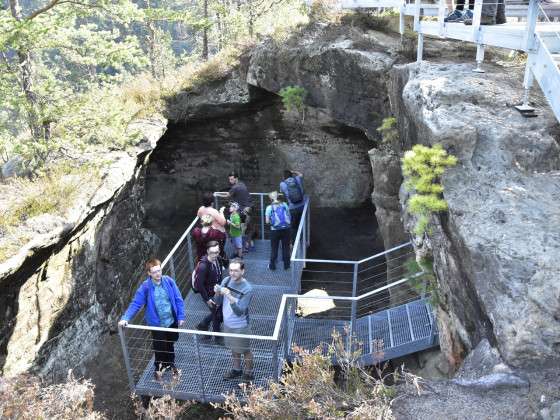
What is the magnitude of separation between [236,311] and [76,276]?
11.8ft

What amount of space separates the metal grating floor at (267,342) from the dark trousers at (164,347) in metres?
0.19

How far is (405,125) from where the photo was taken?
7105mm

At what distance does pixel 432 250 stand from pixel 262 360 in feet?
9.43

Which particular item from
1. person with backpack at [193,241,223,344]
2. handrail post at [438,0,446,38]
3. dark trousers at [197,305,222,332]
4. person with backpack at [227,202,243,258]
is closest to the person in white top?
person with backpack at [227,202,243,258]

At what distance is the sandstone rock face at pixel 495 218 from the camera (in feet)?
12.4

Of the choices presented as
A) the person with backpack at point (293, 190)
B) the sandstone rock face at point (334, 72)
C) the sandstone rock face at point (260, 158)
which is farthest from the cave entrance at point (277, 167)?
the person with backpack at point (293, 190)

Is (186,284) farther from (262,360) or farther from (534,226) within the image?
(534,226)

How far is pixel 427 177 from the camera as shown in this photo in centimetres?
500

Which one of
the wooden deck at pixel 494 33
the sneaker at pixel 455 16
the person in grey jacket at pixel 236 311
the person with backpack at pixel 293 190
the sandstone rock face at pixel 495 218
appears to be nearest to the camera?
the sandstone rock face at pixel 495 218

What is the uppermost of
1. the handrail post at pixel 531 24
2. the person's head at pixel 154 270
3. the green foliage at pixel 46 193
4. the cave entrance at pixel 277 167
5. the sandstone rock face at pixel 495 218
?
the handrail post at pixel 531 24

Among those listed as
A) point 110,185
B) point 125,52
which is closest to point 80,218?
point 110,185

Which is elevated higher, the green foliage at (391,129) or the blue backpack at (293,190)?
the green foliage at (391,129)

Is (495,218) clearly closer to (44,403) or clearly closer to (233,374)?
(233,374)

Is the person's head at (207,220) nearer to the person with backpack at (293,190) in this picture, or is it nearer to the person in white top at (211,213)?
the person in white top at (211,213)
